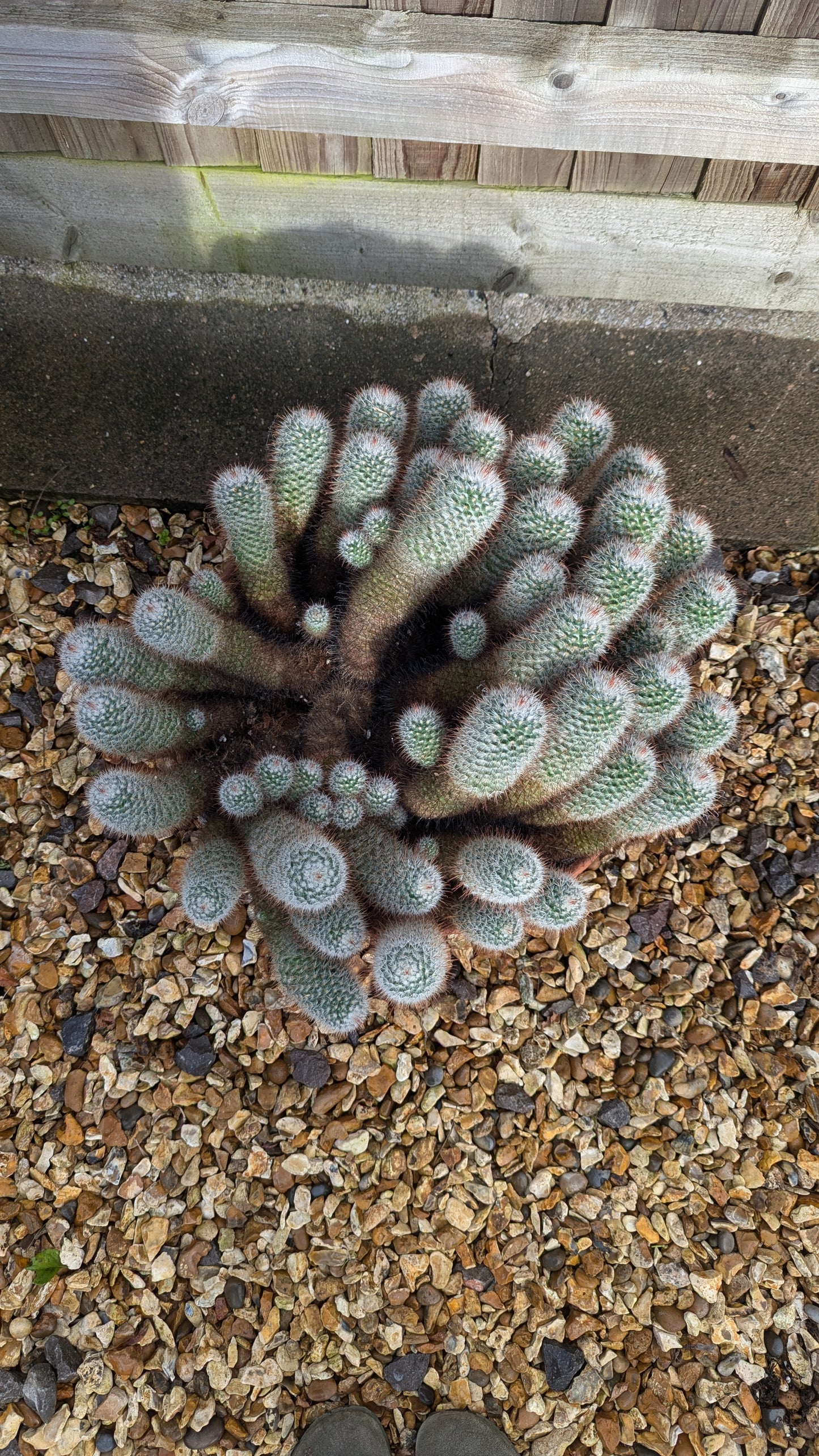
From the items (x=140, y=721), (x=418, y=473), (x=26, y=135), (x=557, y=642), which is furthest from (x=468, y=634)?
(x=26, y=135)

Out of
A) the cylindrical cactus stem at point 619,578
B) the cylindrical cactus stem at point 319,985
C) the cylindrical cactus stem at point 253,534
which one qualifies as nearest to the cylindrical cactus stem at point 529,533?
the cylindrical cactus stem at point 619,578

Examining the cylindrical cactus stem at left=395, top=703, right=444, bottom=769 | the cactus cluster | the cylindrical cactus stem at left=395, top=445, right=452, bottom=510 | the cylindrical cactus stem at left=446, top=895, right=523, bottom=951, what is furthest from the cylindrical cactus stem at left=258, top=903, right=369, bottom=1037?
the cylindrical cactus stem at left=395, top=445, right=452, bottom=510

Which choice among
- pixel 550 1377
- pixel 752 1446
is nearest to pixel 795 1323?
pixel 752 1446

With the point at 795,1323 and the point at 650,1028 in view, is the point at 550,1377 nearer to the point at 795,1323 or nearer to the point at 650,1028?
the point at 795,1323

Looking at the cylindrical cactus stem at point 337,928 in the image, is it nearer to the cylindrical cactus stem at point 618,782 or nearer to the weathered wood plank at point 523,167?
the cylindrical cactus stem at point 618,782

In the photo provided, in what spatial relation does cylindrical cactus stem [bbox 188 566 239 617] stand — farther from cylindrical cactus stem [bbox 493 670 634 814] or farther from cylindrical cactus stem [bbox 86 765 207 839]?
cylindrical cactus stem [bbox 493 670 634 814]

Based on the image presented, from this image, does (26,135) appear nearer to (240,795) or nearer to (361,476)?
(361,476)
